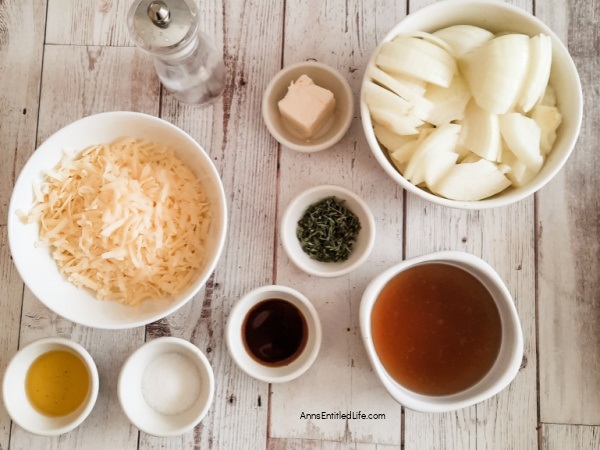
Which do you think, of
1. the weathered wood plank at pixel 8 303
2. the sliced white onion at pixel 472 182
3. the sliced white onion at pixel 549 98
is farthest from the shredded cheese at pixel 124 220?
the sliced white onion at pixel 549 98

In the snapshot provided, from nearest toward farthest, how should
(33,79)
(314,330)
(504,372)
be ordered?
(504,372) → (314,330) → (33,79)

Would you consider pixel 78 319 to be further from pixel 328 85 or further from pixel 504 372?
pixel 504 372

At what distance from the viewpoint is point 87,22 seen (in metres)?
1.37

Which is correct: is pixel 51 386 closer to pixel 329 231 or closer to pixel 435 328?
pixel 329 231

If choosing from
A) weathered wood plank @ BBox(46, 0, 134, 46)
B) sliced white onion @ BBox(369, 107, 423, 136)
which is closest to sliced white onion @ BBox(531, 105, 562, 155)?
sliced white onion @ BBox(369, 107, 423, 136)

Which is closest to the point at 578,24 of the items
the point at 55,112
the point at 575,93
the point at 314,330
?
the point at 575,93

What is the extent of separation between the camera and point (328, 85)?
1.30 metres

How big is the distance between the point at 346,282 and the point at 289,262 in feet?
0.47

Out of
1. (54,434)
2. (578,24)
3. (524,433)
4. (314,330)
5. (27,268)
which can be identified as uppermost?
(578,24)

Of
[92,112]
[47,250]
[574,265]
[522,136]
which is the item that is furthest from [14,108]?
[574,265]

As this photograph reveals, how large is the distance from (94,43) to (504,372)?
3.95 feet

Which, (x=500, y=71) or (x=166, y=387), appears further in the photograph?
(x=166, y=387)

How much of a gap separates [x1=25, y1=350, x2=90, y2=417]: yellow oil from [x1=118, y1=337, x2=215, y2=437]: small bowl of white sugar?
113mm

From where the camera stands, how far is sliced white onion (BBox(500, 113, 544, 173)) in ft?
3.60
